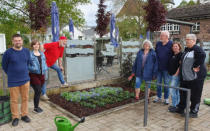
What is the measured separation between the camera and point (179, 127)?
3834 mm

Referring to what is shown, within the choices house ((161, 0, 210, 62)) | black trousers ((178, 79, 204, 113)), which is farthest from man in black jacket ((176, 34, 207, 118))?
house ((161, 0, 210, 62))

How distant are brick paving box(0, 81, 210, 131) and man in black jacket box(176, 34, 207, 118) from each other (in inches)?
17.2

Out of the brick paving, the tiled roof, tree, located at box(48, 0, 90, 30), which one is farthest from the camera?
the tiled roof

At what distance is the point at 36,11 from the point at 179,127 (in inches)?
484

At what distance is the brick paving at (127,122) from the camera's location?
3.76 metres

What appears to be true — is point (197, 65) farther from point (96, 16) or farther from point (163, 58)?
point (96, 16)

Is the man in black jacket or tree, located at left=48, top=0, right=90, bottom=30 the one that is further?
tree, located at left=48, top=0, right=90, bottom=30

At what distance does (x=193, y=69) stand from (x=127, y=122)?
6.05 feet

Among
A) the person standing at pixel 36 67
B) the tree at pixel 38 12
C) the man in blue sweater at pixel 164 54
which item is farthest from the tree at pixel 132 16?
the person standing at pixel 36 67

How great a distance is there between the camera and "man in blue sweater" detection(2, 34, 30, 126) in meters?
3.63

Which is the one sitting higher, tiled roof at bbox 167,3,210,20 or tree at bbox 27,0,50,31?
tiled roof at bbox 167,3,210,20

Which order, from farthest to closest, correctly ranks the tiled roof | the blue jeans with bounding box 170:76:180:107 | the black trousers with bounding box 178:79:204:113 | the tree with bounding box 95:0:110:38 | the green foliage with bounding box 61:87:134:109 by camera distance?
the tiled roof → the tree with bounding box 95:0:110:38 → the green foliage with bounding box 61:87:134:109 → the blue jeans with bounding box 170:76:180:107 → the black trousers with bounding box 178:79:204:113

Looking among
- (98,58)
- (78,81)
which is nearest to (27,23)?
(98,58)

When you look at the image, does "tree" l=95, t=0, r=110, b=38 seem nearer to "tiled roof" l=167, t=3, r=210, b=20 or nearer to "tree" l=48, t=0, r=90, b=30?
"tree" l=48, t=0, r=90, b=30
